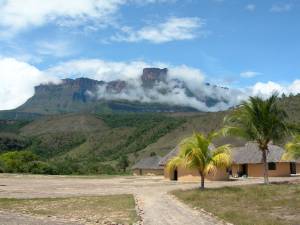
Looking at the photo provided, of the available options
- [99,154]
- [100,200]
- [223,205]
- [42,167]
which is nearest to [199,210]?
[223,205]

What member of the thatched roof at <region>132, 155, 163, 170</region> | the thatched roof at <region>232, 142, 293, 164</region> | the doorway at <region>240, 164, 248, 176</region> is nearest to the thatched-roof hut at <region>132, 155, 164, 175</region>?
the thatched roof at <region>132, 155, 163, 170</region>

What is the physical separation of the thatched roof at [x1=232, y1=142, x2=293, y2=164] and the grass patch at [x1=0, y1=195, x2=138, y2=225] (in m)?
32.6

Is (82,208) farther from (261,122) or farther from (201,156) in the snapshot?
(261,122)

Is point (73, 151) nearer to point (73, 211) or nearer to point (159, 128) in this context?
point (159, 128)

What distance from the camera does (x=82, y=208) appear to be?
21.5m

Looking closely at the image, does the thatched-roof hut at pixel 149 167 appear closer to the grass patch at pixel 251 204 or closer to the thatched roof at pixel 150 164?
the thatched roof at pixel 150 164

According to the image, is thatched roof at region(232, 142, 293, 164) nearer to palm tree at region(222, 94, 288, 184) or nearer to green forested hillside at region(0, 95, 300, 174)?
palm tree at region(222, 94, 288, 184)

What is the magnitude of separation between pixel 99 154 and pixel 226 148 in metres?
117

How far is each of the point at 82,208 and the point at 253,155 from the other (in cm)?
3767

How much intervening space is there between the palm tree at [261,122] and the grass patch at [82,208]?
11982 millimetres

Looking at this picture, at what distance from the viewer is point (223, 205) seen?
68.4 feet

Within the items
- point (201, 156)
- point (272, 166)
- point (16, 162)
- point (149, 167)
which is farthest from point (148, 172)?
point (201, 156)

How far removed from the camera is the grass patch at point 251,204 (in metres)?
16.7

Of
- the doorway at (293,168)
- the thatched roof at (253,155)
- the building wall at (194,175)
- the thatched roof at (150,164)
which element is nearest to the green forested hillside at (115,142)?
the thatched roof at (150,164)
